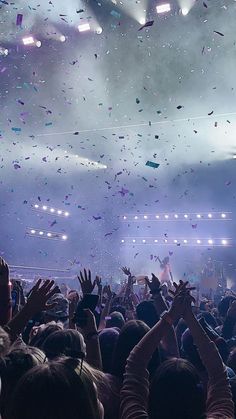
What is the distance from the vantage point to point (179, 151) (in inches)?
829

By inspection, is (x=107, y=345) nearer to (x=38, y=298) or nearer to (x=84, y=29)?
(x=38, y=298)

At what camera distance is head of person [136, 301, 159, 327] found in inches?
170

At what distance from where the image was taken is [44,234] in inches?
922

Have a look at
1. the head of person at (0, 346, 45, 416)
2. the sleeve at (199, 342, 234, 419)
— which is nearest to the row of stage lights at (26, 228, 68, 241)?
the sleeve at (199, 342, 234, 419)

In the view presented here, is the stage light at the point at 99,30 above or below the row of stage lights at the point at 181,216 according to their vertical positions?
above

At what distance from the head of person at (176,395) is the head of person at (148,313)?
2546 mm

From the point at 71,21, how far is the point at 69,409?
15.8 metres

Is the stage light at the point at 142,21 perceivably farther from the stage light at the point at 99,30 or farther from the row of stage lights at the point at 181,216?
the row of stage lights at the point at 181,216

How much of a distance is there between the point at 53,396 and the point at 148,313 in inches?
132

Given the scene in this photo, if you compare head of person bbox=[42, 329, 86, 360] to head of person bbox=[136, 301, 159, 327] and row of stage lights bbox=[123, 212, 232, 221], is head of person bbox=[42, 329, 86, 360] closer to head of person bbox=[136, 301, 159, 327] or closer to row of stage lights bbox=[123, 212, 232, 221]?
head of person bbox=[136, 301, 159, 327]

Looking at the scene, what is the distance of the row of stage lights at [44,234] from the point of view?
72.1 feet

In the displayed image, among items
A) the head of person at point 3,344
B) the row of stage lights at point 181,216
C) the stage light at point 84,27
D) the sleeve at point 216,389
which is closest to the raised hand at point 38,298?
the head of person at point 3,344

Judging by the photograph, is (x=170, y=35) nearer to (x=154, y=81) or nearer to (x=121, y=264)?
(x=154, y=81)

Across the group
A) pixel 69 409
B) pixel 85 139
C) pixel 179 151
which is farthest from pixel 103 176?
pixel 69 409
